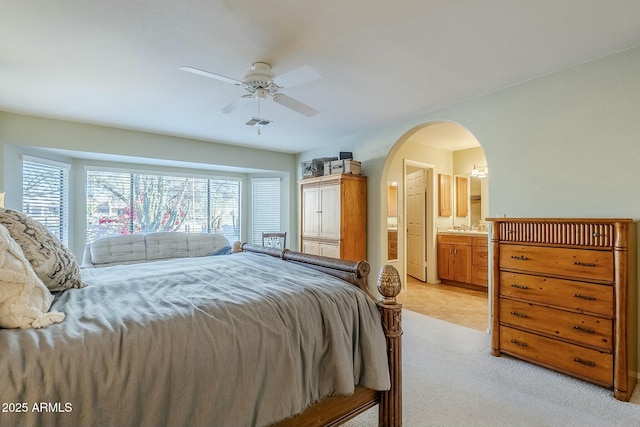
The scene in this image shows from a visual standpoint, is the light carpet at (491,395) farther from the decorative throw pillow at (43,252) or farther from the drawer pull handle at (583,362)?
the decorative throw pillow at (43,252)

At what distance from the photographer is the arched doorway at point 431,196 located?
199 inches

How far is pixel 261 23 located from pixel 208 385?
78.0 inches

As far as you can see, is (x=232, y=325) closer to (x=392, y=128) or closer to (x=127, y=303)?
(x=127, y=303)

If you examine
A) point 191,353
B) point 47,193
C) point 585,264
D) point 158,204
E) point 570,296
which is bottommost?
Result: point 570,296

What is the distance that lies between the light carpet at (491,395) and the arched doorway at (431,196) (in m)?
2.12

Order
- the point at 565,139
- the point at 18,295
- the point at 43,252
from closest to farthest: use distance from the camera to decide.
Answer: the point at 18,295 → the point at 43,252 → the point at 565,139

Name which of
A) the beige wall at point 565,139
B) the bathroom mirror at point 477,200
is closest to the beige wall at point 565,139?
the beige wall at point 565,139

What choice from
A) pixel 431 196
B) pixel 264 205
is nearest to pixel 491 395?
pixel 431 196

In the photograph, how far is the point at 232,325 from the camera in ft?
4.03

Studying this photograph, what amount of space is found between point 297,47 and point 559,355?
3.01 m

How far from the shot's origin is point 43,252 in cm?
146

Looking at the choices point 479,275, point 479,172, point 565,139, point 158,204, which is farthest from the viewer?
point 479,172

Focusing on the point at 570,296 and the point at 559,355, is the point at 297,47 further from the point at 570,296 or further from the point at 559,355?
the point at 559,355

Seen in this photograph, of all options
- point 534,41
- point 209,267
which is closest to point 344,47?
point 534,41
